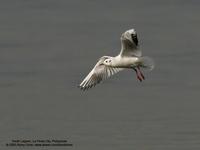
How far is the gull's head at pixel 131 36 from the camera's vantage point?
3020 centimetres

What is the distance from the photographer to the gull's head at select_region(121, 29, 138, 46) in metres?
30.2

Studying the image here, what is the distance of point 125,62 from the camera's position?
1212 inches

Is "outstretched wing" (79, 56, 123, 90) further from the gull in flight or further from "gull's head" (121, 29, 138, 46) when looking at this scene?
"gull's head" (121, 29, 138, 46)

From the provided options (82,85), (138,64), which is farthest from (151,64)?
(82,85)

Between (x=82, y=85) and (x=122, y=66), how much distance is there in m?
1.44

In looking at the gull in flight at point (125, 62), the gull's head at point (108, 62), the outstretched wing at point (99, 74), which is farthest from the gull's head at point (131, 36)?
the outstretched wing at point (99, 74)

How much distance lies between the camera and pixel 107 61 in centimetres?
3161

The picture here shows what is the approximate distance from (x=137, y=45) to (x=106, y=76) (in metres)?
1.71

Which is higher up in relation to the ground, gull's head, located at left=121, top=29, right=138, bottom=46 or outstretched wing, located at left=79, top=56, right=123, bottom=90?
gull's head, located at left=121, top=29, right=138, bottom=46

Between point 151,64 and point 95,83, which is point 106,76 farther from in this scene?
point 151,64

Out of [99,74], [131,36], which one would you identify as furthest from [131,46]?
[99,74]

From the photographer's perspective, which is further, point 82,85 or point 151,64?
point 82,85

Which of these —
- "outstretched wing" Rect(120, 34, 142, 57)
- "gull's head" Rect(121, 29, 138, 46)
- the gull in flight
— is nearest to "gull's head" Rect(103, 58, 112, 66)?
the gull in flight

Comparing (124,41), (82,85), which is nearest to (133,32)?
(124,41)
